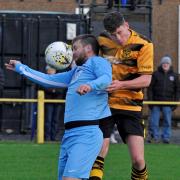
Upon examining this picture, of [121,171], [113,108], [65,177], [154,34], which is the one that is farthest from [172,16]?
[65,177]

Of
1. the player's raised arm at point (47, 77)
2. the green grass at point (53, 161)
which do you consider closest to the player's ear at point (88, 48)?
the player's raised arm at point (47, 77)

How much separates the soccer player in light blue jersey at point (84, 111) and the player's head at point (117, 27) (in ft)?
1.71

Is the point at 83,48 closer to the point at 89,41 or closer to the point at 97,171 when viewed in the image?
the point at 89,41

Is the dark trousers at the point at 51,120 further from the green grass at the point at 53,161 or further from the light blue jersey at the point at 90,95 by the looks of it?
the light blue jersey at the point at 90,95

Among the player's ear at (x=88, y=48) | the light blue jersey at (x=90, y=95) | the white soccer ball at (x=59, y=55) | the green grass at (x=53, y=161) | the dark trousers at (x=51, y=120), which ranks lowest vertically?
the green grass at (x=53, y=161)

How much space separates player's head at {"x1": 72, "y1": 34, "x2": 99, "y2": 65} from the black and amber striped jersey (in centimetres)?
81

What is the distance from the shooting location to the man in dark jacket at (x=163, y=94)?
1594 cm

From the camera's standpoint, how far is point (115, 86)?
711 cm

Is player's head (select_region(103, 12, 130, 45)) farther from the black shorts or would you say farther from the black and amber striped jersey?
the black shorts

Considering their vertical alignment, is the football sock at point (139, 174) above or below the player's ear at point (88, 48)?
below

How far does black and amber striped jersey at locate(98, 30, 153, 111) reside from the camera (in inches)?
304

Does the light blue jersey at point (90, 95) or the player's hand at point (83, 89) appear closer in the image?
the player's hand at point (83, 89)

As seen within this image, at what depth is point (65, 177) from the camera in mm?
6605

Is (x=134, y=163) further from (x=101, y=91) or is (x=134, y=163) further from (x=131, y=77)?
(x=101, y=91)
